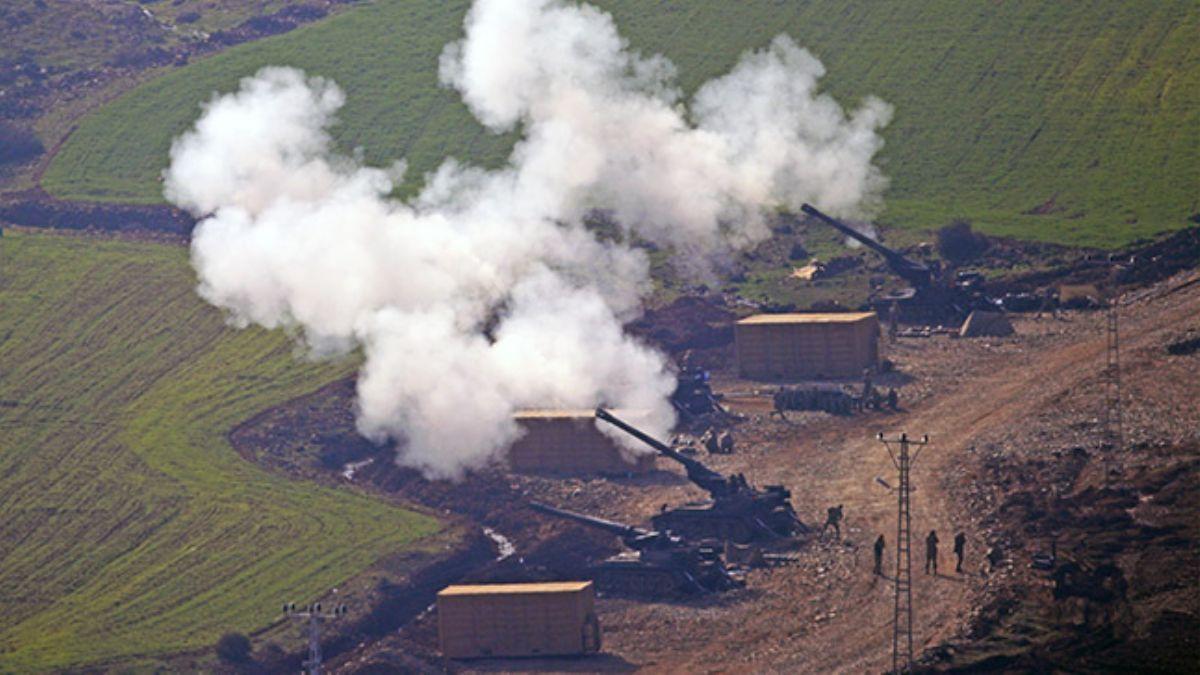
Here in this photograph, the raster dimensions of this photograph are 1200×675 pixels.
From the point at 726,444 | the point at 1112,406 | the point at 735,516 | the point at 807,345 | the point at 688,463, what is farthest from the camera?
the point at 807,345

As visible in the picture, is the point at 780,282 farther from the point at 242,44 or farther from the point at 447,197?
the point at 242,44

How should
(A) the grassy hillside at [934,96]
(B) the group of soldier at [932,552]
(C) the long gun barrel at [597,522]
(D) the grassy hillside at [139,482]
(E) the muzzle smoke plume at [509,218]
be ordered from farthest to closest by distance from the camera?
(A) the grassy hillside at [934,96]
(E) the muzzle smoke plume at [509,218]
(D) the grassy hillside at [139,482]
(C) the long gun barrel at [597,522]
(B) the group of soldier at [932,552]

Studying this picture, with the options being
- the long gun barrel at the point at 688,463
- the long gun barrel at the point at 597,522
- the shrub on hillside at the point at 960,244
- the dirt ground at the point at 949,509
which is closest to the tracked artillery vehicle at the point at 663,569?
the long gun barrel at the point at 597,522

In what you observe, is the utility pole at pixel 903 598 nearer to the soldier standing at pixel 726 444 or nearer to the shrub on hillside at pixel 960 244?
the soldier standing at pixel 726 444

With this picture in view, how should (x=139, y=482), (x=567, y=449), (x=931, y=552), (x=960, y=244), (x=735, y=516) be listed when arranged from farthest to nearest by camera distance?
(x=960, y=244), (x=139, y=482), (x=567, y=449), (x=735, y=516), (x=931, y=552)

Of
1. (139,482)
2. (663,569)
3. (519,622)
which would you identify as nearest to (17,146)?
(139,482)

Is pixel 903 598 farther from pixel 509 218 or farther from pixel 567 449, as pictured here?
pixel 509 218

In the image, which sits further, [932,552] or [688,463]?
[688,463]

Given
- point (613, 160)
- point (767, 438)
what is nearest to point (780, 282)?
point (613, 160)
